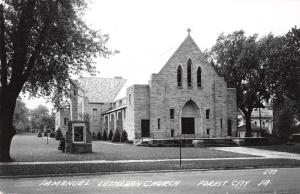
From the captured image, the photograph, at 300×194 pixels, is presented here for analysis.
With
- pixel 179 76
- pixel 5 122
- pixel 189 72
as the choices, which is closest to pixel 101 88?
pixel 179 76

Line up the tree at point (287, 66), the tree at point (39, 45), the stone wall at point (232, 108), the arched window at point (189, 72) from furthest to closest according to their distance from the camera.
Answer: the stone wall at point (232, 108), the arched window at point (189, 72), the tree at point (287, 66), the tree at point (39, 45)

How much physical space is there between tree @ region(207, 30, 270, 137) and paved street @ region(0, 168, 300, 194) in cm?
3802

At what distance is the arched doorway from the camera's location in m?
48.0

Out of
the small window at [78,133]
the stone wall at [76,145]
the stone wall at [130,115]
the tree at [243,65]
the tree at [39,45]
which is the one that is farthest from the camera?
the tree at [243,65]

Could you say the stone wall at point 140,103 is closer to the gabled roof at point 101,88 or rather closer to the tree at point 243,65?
the tree at point 243,65

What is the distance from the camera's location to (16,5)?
2181 centimetres

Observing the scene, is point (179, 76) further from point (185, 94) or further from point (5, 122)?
point (5, 122)

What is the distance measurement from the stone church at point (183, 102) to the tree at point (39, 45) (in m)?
22.0

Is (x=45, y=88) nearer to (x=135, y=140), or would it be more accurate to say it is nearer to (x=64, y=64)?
(x=64, y=64)

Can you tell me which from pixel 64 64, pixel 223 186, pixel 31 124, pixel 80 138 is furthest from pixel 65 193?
pixel 31 124

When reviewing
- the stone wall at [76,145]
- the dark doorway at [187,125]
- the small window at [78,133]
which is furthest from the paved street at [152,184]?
the dark doorway at [187,125]

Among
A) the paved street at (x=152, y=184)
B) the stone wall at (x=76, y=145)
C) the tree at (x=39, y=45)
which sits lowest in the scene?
the paved street at (x=152, y=184)

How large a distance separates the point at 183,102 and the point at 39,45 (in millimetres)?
27265

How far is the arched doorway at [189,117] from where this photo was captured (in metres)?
48.0
